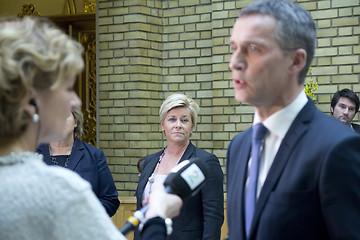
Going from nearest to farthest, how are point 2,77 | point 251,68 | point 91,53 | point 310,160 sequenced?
point 2,77 < point 310,160 < point 251,68 < point 91,53

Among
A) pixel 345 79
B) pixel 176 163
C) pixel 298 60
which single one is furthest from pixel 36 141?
pixel 345 79

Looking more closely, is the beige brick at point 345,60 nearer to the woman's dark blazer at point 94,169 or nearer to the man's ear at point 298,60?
the woman's dark blazer at point 94,169

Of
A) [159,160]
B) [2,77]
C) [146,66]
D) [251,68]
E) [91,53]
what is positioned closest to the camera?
[2,77]

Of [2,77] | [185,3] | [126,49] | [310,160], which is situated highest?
[185,3]

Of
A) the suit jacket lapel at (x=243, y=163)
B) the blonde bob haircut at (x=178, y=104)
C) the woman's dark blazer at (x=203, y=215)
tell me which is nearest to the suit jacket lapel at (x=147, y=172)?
the blonde bob haircut at (x=178, y=104)

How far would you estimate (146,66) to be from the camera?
24.7 ft

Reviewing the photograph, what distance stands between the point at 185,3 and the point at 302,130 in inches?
226

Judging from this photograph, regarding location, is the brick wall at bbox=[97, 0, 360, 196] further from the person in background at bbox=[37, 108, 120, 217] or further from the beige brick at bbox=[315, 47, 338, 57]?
the person in background at bbox=[37, 108, 120, 217]

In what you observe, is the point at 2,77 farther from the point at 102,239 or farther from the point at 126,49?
the point at 126,49

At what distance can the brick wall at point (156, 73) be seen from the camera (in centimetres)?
716

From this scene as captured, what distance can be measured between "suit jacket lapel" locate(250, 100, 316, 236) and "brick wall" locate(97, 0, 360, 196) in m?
4.84

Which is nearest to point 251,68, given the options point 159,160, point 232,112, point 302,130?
Answer: point 302,130

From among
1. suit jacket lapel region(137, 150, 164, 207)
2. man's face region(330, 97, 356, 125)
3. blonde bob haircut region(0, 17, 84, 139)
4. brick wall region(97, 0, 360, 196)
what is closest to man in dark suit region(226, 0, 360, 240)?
blonde bob haircut region(0, 17, 84, 139)

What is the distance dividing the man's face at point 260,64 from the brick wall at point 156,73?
15.8 ft
